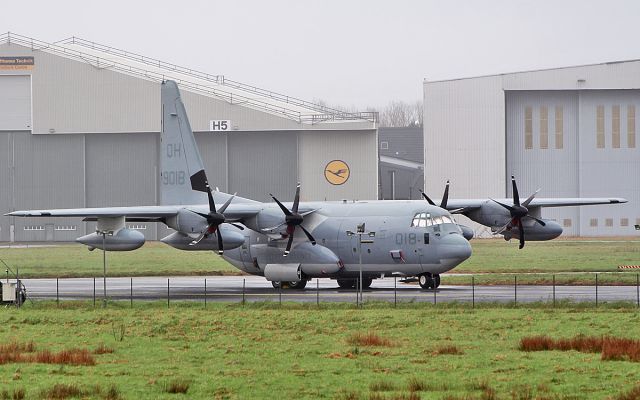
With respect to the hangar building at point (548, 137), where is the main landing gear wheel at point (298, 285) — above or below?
below

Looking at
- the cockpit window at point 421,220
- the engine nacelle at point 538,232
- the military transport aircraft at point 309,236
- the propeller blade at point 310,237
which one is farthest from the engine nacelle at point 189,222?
the engine nacelle at point 538,232

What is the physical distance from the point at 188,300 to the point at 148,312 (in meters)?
5.79

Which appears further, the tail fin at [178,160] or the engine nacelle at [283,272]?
the tail fin at [178,160]

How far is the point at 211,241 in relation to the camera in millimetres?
52719

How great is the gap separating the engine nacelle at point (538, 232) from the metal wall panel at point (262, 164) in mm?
57392

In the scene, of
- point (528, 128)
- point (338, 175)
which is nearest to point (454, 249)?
point (338, 175)

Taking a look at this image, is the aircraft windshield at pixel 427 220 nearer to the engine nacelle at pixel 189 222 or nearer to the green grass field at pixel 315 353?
the green grass field at pixel 315 353

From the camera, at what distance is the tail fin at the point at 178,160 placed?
59.9 meters

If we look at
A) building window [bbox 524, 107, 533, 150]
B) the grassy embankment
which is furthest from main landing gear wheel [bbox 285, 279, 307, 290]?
building window [bbox 524, 107, 533, 150]

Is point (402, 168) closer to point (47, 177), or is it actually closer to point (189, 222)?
→ point (47, 177)

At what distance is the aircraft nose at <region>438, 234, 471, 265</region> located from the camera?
51.3 m

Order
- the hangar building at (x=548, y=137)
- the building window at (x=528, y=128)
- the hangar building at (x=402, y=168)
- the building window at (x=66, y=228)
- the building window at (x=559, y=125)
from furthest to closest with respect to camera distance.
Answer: the hangar building at (x=402, y=168) < the building window at (x=528, y=128) < the building window at (x=66, y=228) < the building window at (x=559, y=125) < the hangar building at (x=548, y=137)

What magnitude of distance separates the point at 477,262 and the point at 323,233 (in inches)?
1003

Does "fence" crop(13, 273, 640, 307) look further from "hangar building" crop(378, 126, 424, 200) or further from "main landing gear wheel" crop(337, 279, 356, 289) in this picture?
"hangar building" crop(378, 126, 424, 200)
